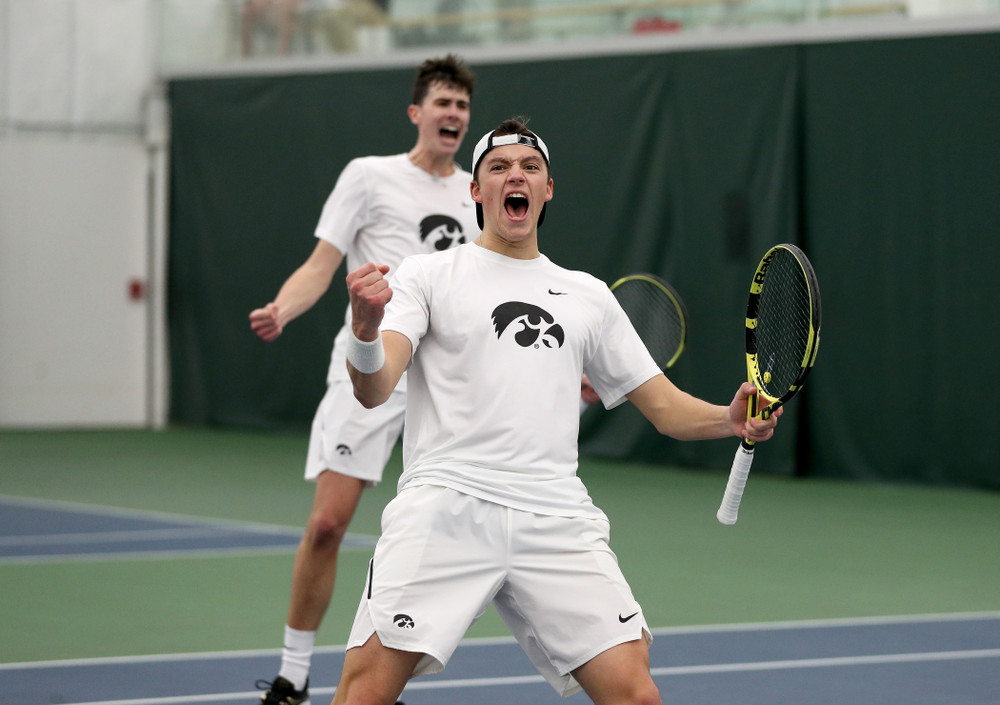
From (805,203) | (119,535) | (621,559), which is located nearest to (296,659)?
(621,559)

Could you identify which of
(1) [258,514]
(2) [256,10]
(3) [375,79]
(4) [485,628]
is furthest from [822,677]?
(2) [256,10]

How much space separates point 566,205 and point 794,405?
94.7 inches

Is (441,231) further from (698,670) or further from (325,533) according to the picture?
(698,670)

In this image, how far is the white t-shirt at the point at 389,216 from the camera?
16.2 ft

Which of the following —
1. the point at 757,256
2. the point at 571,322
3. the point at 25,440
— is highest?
the point at 571,322

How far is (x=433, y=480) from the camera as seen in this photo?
3.34 m

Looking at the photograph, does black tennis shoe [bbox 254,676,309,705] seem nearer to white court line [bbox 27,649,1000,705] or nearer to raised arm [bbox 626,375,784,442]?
white court line [bbox 27,649,1000,705]

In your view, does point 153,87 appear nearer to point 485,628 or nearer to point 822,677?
point 485,628

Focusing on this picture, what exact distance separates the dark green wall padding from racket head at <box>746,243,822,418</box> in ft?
18.9

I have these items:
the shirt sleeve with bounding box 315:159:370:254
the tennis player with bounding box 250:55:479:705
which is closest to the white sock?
the tennis player with bounding box 250:55:479:705

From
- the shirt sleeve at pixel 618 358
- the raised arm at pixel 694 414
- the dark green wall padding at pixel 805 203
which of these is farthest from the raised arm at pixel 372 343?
the dark green wall padding at pixel 805 203

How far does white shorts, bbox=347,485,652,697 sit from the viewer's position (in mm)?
3238

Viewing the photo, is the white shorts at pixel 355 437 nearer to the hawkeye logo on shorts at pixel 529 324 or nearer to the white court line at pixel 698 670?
the white court line at pixel 698 670

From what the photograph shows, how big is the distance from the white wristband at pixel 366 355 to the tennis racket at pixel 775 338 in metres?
0.81
